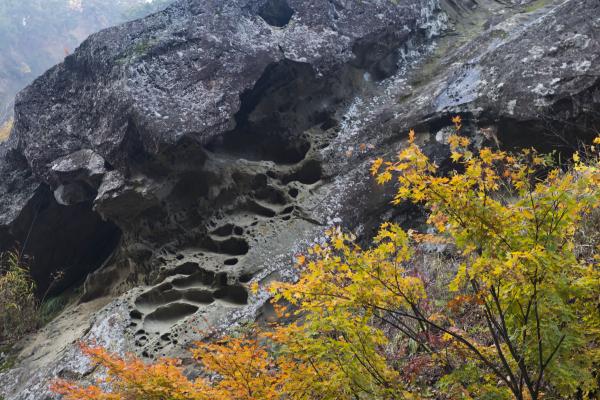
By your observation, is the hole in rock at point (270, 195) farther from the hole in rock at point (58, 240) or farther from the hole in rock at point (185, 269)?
the hole in rock at point (58, 240)

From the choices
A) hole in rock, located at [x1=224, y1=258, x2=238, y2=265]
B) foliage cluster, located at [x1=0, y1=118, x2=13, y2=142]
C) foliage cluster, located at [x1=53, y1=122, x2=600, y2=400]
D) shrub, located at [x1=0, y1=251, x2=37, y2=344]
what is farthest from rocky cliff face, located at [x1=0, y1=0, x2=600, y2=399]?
foliage cluster, located at [x1=0, y1=118, x2=13, y2=142]

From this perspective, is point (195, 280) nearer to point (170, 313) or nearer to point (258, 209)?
point (170, 313)

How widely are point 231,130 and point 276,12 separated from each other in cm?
276

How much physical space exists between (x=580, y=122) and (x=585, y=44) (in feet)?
4.00

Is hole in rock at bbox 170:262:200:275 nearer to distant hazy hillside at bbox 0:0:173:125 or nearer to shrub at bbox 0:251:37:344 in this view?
shrub at bbox 0:251:37:344

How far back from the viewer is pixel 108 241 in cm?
1109

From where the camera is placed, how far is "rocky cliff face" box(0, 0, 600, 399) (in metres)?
7.36

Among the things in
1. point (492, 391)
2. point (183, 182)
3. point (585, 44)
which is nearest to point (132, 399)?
point (492, 391)

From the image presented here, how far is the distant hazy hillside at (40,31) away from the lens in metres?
37.6

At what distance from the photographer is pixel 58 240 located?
10.4m

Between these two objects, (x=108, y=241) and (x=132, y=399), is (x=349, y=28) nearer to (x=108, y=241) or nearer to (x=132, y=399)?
(x=108, y=241)

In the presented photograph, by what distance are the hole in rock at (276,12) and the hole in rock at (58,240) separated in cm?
510

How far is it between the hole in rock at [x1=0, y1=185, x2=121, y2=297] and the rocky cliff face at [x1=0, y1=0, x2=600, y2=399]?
4cm

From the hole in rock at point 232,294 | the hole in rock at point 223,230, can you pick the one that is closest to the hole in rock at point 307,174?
the hole in rock at point 223,230
